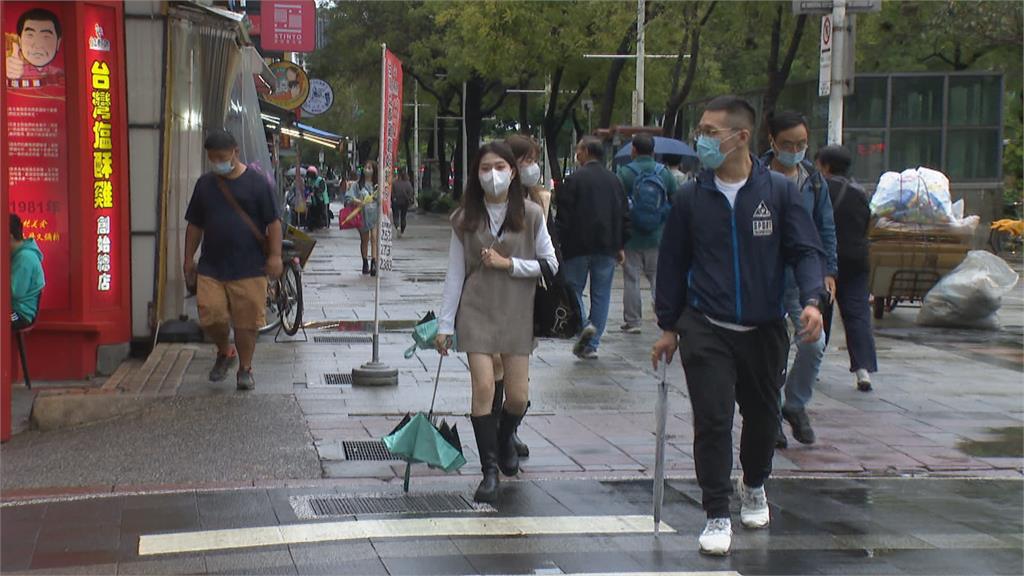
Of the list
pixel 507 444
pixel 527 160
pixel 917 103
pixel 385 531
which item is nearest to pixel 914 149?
pixel 917 103

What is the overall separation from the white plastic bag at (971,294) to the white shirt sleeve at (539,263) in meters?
8.78

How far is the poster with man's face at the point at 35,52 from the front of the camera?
32.1 feet

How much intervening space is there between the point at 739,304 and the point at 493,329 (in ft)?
4.56

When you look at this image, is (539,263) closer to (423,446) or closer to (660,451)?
(423,446)

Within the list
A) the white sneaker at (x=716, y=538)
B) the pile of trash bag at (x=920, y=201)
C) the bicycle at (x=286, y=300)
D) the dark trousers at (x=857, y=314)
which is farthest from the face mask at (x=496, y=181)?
the pile of trash bag at (x=920, y=201)

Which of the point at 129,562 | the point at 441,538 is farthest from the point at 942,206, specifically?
the point at 129,562

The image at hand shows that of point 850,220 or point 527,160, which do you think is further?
point 850,220

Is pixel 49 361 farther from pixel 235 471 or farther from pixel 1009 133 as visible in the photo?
pixel 1009 133

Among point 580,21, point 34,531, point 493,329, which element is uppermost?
point 580,21

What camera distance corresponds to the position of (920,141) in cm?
2822

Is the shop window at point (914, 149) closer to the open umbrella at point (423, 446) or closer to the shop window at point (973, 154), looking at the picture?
the shop window at point (973, 154)

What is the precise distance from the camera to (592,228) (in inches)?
431

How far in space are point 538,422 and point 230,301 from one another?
2386mm

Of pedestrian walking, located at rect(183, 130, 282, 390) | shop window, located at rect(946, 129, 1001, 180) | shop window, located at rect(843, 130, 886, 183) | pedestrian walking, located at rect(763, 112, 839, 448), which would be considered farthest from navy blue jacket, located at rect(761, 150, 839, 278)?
shop window, located at rect(946, 129, 1001, 180)
